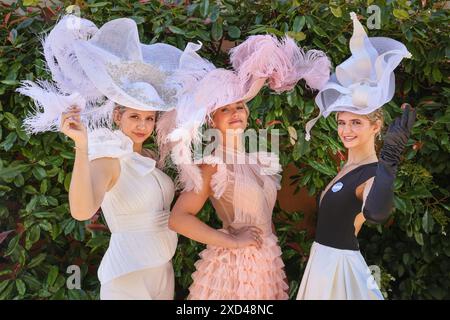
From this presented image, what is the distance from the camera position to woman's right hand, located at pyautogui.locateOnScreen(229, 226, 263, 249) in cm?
244

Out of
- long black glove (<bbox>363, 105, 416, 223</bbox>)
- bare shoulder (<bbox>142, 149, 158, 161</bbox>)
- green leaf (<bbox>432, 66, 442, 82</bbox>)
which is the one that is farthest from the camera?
green leaf (<bbox>432, 66, 442, 82</bbox>)

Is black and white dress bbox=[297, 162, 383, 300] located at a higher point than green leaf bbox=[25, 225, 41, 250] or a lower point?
higher

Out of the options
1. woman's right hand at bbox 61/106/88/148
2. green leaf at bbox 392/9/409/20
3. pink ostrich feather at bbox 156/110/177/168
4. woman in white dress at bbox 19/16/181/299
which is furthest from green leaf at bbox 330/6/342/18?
woman's right hand at bbox 61/106/88/148

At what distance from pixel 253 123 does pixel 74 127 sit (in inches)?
44.8

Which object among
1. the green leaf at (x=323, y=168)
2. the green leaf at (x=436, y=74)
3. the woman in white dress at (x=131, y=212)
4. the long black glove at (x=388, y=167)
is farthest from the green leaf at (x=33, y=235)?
the green leaf at (x=436, y=74)

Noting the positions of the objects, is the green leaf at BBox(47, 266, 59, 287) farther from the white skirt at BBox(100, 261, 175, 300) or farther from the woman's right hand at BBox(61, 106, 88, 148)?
the woman's right hand at BBox(61, 106, 88, 148)

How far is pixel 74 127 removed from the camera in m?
2.17

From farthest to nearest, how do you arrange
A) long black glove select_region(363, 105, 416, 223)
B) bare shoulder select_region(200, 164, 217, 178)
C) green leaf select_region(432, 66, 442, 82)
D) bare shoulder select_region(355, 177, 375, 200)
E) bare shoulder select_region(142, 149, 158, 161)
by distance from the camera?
green leaf select_region(432, 66, 442, 82) < bare shoulder select_region(142, 149, 158, 161) < bare shoulder select_region(200, 164, 217, 178) < bare shoulder select_region(355, 177, 375, 200) < long black glove select_region(363, 105, 416, 223)

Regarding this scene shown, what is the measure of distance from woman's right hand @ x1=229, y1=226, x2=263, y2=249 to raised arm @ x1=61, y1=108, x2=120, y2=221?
567mm

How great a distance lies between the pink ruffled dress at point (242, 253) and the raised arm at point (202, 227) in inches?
1.5

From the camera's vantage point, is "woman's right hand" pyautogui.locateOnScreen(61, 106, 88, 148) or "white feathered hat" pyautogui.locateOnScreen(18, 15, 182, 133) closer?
"woman's right hand" pyautogui.locateOnScreen(61, 106, 88, 148)

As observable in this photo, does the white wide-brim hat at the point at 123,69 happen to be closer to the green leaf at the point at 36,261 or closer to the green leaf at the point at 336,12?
the green leaf at the point at 336,12

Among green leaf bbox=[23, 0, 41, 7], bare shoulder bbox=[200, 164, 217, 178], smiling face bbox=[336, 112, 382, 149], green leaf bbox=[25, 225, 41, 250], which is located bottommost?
green leaf bbox=[25, 225, 41, 250]

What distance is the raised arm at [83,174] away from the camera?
7.11 ft
